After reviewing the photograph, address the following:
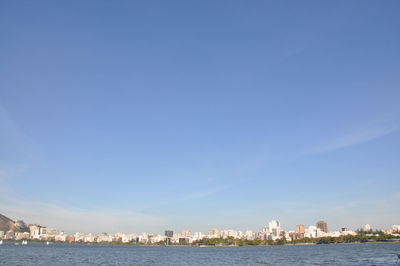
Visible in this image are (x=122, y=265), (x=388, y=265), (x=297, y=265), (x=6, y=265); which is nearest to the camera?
(x=388, y=265)

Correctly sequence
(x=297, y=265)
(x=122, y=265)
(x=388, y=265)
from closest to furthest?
(x=388, y=265) → (x=297, y=265) → (x=122, y=265)

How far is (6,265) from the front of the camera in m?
66.3

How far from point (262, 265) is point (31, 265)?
48884 millimetres

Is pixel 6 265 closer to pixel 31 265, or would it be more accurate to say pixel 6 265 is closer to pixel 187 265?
pixel 31 265

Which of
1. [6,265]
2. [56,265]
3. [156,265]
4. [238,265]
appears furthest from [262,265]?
[6,265]

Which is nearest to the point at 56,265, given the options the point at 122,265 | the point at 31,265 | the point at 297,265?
the point at 31,265

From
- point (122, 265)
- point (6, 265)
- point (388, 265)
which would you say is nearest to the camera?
point (388, 265)

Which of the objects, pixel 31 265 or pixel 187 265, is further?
pixel 187 265

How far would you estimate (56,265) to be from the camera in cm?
6931

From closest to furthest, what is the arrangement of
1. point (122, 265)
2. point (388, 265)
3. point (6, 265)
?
point (388, 265)
point (6, 265)
point (122, 265)

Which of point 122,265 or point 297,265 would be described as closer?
point 297,265

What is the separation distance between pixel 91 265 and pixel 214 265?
28154 millimetres

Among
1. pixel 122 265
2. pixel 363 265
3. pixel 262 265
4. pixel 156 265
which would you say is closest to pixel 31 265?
pixel 122 265

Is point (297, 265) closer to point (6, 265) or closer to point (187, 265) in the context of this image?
point (187, 265)
